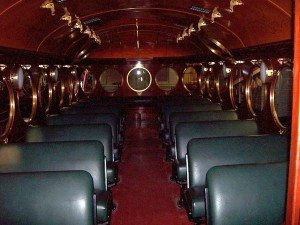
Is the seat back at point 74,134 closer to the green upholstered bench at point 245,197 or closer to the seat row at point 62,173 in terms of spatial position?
the seat row at point 62,173

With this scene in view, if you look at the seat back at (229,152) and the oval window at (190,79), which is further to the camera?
the oval window at (190,79)

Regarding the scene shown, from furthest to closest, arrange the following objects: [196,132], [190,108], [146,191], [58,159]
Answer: [190,108] → [146,191] → [196,132] → [58,159]

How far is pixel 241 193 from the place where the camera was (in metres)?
2.91

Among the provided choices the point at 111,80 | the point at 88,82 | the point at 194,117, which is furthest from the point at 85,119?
the point at 111,80

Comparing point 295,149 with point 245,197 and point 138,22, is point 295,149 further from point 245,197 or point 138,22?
point 138,22

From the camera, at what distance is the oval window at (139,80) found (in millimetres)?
12836

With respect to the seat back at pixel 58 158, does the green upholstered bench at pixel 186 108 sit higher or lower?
higher

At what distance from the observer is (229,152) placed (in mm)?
4121

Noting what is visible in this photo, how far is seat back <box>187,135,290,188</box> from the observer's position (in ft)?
13.1

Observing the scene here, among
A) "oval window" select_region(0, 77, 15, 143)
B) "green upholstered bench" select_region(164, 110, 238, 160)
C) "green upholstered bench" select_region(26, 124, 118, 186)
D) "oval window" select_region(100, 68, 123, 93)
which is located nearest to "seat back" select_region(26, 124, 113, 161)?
"green upholstered bench" select_region(26, 124, 118, 186)

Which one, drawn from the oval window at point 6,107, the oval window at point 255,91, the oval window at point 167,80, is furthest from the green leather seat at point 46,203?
the oval window at point 167,80

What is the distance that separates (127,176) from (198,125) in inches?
83.9

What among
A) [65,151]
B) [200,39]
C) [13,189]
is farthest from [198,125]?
[200,39]

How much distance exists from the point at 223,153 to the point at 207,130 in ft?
3.77
